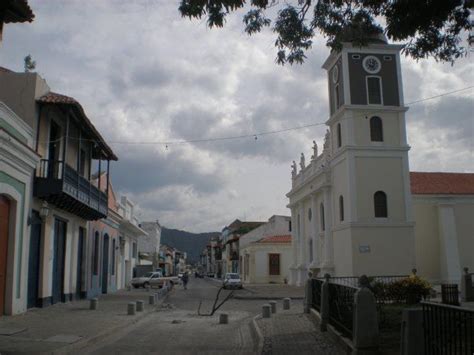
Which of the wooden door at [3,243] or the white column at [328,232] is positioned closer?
the wooden door at [3,243]

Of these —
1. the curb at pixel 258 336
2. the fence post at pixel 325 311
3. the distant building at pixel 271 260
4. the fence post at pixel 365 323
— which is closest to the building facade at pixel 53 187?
the curb at pixel 258 336

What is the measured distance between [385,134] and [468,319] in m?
31.0

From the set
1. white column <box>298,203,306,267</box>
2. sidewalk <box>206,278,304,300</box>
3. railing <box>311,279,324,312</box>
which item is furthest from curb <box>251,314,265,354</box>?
white column <box>298,203,306,267</box>

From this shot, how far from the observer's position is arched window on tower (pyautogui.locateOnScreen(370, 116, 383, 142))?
35.7m

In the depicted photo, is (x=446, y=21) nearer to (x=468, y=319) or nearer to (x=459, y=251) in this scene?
(x=468, y=319)

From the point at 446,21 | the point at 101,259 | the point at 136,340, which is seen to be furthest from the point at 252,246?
the point at 446,21

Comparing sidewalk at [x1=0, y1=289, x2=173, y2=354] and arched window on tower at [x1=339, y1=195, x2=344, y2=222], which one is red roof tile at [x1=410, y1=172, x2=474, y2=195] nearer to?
arched window on tower at [x1=339, y1=195, x2=344, y2=222]

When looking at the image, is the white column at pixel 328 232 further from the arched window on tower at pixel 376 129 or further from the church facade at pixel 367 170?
the arched window on tower at pixel 376 129

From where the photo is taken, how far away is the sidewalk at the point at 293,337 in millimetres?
10938

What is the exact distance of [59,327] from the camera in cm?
1436

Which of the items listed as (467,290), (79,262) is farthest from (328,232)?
(79,262)

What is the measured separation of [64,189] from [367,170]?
2095 cm

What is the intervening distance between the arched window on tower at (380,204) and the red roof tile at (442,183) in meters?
4.30

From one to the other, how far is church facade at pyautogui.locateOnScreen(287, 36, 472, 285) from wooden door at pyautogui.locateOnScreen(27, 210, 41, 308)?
1957 centimetres
